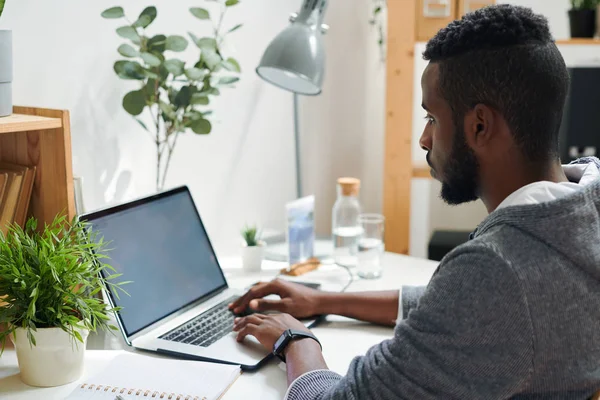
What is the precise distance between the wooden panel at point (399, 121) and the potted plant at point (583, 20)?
1.92 ft

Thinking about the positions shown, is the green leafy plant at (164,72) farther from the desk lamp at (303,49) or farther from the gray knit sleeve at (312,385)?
the gray knit sleeve at (312,385)

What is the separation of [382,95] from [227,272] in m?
1.29

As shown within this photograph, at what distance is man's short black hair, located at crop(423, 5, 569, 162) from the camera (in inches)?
38.9

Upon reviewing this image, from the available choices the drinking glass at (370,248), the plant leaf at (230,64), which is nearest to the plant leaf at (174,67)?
the plant leaf at (230,64)

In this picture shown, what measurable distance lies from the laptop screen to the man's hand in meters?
0.18

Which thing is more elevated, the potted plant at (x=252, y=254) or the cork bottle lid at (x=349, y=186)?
the cork bottle lid at (x=349, y=186)

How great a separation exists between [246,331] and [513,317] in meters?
0.57

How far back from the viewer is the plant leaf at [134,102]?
5.41 ft

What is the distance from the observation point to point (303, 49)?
172 centimetres

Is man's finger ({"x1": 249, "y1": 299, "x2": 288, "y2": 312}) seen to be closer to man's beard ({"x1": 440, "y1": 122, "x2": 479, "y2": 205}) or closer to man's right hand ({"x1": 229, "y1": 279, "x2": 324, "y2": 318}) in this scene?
man's right hand ({"x1": 229, "y1": 279, "x2": 324, "y2": 318})

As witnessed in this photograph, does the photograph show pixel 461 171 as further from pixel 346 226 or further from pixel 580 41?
pixel 580 41

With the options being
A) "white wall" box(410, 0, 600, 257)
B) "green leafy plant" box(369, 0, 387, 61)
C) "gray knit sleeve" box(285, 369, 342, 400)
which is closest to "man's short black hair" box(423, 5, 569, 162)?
"gray knit sleeve" box(285, 369, 342, 400)

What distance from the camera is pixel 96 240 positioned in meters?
1.33

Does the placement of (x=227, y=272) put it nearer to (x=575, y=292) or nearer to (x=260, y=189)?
(x=260, y=189)
